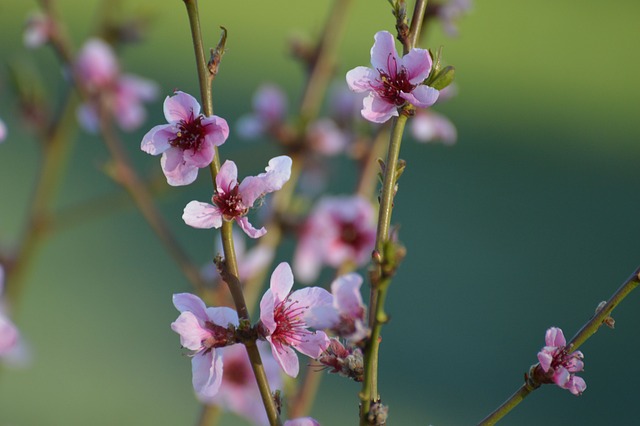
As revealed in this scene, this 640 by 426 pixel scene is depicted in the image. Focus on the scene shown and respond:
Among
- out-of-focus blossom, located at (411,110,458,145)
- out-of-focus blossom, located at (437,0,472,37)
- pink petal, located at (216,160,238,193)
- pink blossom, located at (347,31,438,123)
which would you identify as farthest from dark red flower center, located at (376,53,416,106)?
out-of-focus blossom, located at (411,110,458,145)

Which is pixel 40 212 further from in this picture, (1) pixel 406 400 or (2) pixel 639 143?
(2) pixel 639 143

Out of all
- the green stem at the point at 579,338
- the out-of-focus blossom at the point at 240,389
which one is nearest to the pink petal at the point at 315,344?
the green stem at the point at 579,338

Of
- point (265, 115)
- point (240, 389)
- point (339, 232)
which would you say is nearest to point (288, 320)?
point (240, 389)

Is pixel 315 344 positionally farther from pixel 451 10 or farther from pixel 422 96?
pixel 451 10

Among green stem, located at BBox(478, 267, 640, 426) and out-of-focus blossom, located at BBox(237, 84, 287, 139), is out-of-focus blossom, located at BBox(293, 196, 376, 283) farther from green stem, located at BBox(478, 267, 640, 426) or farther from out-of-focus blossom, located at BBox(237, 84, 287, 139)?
green stem, located at BBox(478, 267, 640, 426)

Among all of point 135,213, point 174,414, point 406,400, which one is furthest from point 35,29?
point 135,213

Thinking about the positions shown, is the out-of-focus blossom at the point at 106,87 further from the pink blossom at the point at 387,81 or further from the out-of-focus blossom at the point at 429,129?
the pink blossom at the point at 387,81
